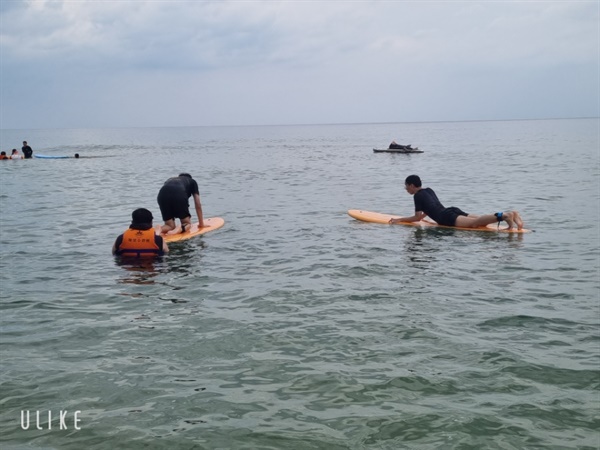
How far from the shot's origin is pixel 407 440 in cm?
526

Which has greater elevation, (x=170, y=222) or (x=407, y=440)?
(x=170, y=222)

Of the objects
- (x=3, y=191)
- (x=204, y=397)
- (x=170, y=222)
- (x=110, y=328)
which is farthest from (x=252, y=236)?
(x=3, y=191)

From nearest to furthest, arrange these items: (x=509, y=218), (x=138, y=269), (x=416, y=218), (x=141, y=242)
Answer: (x=138, y=269) < (x=141, y=242) < (x=509, y=218) < (x=416, y=218)

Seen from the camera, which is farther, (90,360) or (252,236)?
(252,236)

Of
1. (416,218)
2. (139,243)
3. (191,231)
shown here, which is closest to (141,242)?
(139,243)

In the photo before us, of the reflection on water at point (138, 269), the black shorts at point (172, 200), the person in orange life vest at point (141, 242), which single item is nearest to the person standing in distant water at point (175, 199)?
the black shorts at point (172, 200)

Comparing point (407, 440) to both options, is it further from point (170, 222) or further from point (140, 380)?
point (170, 222)

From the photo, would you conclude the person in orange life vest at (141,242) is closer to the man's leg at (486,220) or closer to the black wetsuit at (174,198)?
the black wetsuit at (174,198)

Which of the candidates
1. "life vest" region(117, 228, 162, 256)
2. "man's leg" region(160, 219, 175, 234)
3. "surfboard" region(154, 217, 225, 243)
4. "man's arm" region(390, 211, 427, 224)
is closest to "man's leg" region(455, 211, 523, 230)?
"man's arm" region(390, 211, 427, 224)

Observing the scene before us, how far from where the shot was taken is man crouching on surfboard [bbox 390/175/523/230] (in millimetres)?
14875

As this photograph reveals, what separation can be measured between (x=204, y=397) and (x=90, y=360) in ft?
6.00

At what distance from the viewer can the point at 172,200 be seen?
13969 mm

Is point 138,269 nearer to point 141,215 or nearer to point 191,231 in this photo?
point 141,215

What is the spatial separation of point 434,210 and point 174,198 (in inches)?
264
